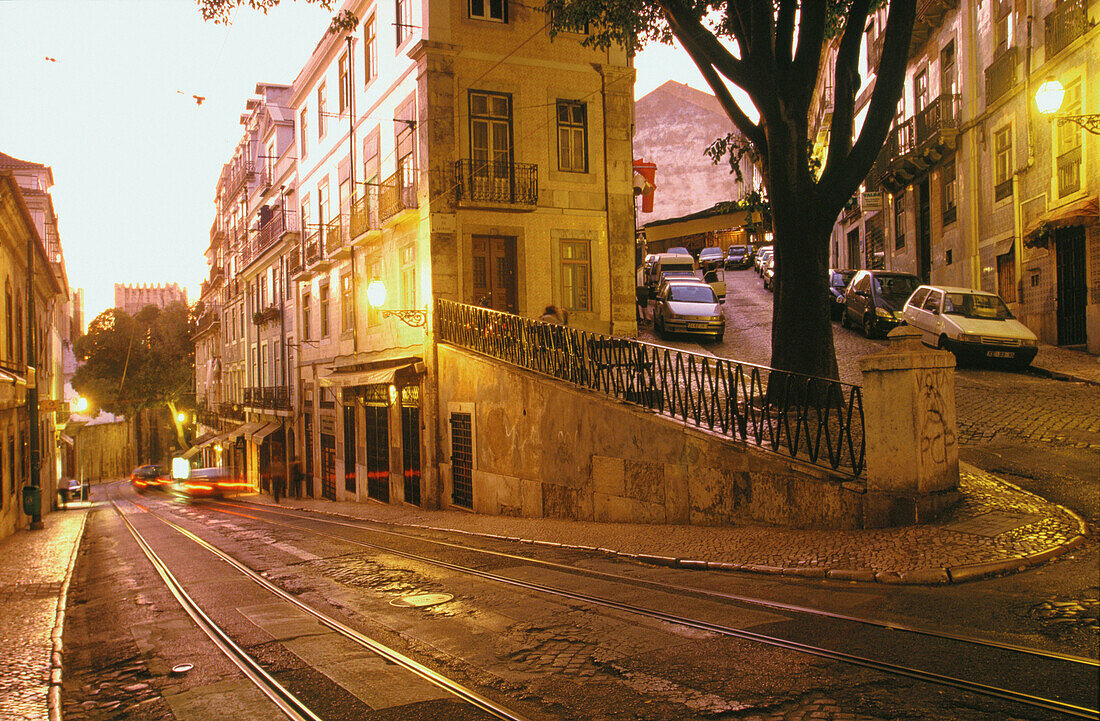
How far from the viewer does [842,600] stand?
20.7 ft

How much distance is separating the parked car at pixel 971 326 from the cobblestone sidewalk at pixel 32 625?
611 inches

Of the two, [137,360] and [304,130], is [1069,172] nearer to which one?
[304,130]

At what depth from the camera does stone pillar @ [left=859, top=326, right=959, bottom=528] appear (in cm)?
802

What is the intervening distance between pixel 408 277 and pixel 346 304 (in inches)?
261

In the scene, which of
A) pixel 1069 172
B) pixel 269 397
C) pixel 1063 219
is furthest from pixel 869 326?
pixel 269 397

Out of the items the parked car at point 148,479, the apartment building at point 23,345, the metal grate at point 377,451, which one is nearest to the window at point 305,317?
the metal grate at point 377,451

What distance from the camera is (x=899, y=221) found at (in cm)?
3434

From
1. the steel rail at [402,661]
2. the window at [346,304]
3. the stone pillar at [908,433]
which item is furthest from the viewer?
the window at [346,304]

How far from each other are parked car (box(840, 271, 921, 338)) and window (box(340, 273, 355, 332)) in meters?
16.0

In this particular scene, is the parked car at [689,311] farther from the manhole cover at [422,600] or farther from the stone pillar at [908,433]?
the manhole cover at [422,600]

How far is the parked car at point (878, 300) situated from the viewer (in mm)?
22067

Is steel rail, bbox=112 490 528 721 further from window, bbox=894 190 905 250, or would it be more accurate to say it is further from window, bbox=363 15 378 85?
window, bbox=894 190 905 250

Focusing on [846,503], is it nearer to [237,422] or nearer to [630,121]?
[630,121]

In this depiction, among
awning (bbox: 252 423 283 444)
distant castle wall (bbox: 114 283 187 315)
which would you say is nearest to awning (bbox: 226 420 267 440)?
awning (bbox: 252 423 283 444)
